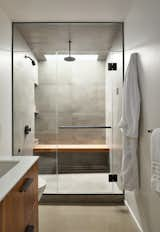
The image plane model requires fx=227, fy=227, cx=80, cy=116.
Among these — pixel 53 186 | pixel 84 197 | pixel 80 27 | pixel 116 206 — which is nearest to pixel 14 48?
pixel 80 27

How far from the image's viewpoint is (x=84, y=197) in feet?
10.5

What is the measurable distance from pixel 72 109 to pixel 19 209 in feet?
8.42

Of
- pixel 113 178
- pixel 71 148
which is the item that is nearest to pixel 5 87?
pixel 71 148

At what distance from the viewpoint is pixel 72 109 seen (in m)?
3.75

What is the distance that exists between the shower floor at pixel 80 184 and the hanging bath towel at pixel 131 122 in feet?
3.03

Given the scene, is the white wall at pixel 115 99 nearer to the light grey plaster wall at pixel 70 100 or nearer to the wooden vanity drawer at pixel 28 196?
the light grey plaster wall at pixel 70 100

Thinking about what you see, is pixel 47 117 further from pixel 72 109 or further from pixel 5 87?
pixel 5 87

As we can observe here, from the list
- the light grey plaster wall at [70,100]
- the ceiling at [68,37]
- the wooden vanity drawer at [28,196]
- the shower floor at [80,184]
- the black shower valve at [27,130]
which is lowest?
the shower floor at [80,184]

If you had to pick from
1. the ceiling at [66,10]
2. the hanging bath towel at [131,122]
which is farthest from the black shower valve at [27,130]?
the hanging bath towel at [131,122]

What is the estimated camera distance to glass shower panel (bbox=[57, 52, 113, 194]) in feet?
12.2

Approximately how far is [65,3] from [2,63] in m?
0.98

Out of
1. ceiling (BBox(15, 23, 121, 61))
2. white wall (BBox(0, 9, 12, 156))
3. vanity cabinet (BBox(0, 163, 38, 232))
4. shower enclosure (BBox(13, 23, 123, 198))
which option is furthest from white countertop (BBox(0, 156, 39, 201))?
ceiling (BBox(15, 23, 121, 61))

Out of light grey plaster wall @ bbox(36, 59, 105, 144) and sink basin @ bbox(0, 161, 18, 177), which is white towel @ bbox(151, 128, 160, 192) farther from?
light grey plaster wall @ bbox(36, 59, 105, 144)

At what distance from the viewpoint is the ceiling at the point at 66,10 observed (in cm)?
246
